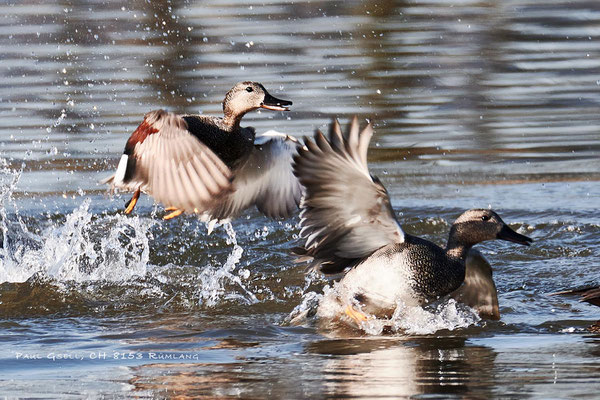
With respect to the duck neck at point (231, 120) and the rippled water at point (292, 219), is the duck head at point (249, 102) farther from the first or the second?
the rippled water at point (292, 219)

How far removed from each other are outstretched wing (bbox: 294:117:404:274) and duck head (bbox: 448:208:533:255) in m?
0.38

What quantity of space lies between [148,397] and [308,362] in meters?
0.92

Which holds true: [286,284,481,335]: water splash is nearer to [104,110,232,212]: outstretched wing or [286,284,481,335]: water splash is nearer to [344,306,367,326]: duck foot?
[344,306,367,326]: duck foot

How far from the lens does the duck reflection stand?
4.49 metres

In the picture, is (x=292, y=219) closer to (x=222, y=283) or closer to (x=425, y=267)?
(x=222, y=283)

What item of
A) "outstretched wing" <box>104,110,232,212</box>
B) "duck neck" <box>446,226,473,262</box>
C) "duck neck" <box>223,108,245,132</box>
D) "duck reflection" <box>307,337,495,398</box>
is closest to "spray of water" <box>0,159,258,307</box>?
"outstretched wing" <box>104,110,232,212</box>

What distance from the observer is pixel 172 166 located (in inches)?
258

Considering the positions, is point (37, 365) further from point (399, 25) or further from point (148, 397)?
point (399, 25)

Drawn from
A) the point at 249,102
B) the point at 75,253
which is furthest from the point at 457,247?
the point at 75,253

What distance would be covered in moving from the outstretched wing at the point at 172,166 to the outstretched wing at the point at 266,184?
492 millimetres

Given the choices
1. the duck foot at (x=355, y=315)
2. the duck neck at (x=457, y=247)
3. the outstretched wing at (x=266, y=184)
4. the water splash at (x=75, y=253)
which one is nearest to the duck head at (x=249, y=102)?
the outstretched wing at (x=266, y=184)

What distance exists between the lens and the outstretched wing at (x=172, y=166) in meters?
6.46

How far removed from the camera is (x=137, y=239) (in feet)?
25.9

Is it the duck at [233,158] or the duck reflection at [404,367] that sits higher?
the duck at [233,158]
